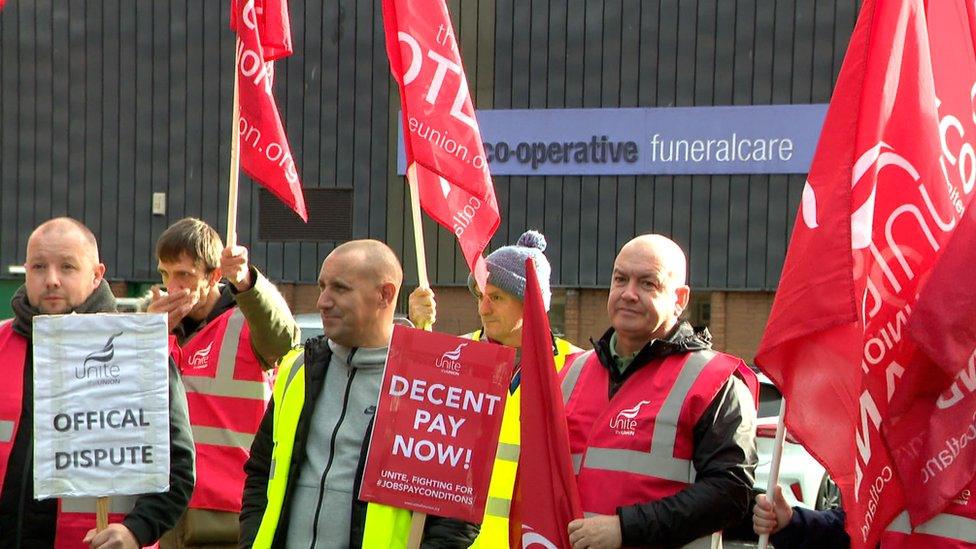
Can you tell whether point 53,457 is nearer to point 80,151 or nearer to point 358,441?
point 358,441

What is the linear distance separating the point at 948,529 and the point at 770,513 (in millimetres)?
507

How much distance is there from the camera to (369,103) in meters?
23.0

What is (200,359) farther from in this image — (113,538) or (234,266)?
(113,538)

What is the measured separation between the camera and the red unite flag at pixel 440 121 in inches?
235

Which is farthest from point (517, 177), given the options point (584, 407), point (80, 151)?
point (584, 407)

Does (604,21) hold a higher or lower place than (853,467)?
higher

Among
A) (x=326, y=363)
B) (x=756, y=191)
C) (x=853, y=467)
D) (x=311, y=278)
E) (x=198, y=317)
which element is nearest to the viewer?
(x=853, y=467)

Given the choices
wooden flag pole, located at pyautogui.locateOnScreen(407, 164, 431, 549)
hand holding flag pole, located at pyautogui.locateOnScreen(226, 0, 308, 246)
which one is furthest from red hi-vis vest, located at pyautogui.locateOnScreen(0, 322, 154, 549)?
hand holding flag pole, located at pyautogui.locateOnScreen(226, 0, 308, 246)

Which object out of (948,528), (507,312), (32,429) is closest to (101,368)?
(32,429)

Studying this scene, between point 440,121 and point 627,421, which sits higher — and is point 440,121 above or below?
above

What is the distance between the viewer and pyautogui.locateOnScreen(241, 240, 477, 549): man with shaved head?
4156mm

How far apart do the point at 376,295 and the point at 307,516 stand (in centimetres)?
72

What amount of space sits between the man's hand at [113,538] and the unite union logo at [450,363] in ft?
3.51

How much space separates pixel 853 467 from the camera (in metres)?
4.07
